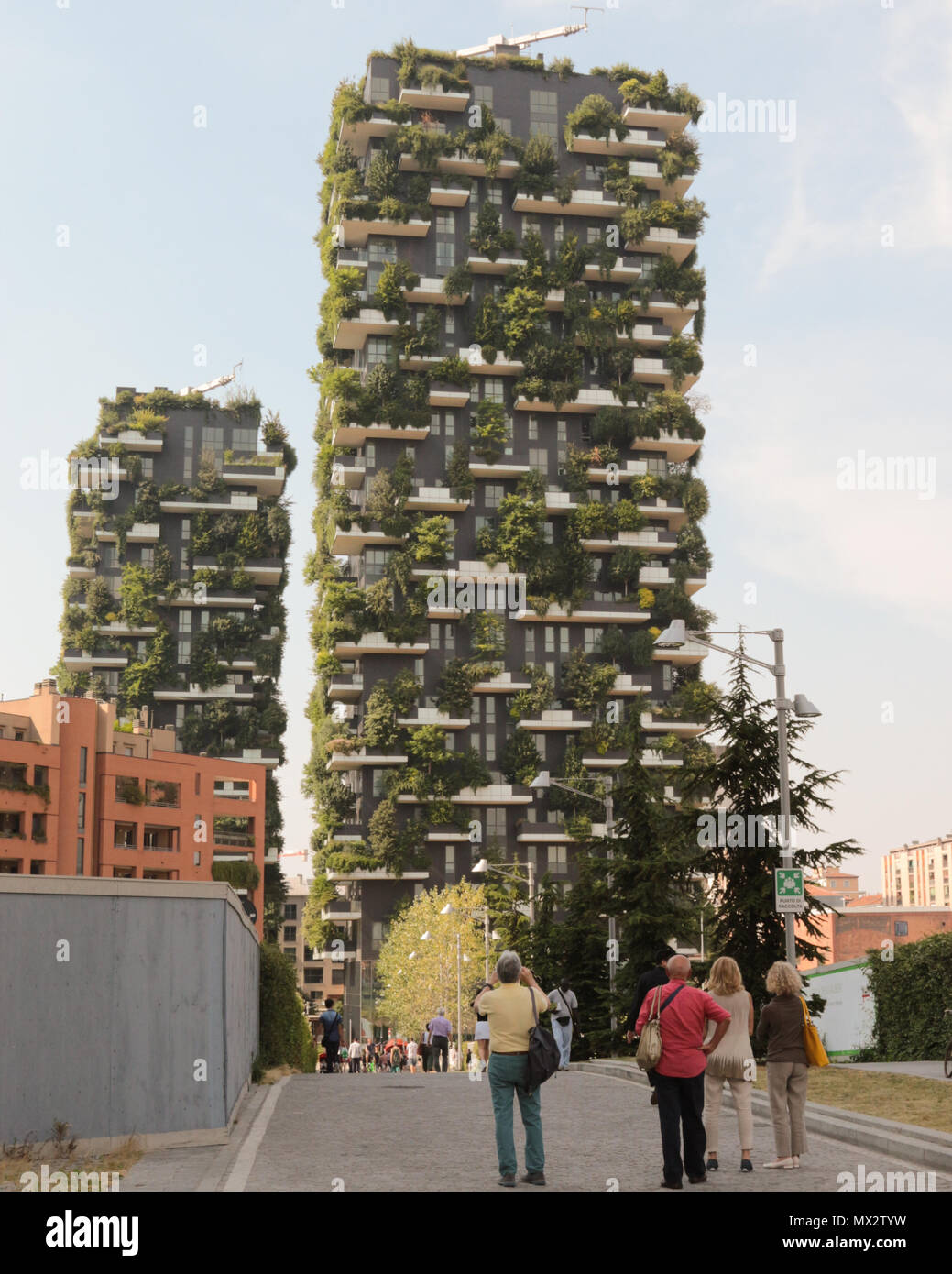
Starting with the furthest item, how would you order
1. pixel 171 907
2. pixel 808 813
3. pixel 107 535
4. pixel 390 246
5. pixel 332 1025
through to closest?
1. pixel 107 535
2. pixel 390 246
3. pixel 332 1025
4. pixel 808 813
5. pixel 171 907

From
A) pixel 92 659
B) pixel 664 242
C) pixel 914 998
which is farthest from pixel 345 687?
pixel 914 998

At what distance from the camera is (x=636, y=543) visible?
99500 millimetres

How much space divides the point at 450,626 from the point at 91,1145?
82219 millimetres

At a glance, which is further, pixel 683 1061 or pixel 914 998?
pixel 914 998

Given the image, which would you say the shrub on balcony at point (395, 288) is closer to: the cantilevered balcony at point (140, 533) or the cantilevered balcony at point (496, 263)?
the cantilevered balcony at point (496, 263)

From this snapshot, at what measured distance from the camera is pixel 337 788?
91.9 m

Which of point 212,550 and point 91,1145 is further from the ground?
point 212,550

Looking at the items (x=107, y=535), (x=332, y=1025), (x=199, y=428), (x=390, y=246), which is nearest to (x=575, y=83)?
(x=390, y=246)

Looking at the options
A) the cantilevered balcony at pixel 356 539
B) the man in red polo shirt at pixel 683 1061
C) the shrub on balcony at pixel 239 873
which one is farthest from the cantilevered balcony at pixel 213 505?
the man in red polo shirt at pixel 683 1061

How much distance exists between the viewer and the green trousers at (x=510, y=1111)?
12.1m

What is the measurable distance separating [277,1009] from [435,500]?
7021 cm

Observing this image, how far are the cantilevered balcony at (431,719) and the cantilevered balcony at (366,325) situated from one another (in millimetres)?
23849

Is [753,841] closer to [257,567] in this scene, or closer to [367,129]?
[367,129]
